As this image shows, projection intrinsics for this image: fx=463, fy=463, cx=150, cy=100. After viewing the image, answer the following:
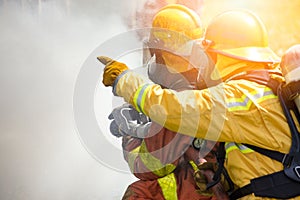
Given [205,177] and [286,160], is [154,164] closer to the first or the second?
[205,177]

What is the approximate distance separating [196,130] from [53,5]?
23.1 feet

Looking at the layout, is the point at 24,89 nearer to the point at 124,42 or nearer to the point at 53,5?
the point at 53,5

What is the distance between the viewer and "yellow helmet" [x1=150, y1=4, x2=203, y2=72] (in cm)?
348

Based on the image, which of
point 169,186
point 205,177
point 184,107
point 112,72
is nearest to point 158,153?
point 169,186

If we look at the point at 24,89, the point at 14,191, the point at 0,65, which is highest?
the point at 0,65

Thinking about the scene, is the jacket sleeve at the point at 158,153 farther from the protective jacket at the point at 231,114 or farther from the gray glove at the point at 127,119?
the protective jacket at the point at 231,114

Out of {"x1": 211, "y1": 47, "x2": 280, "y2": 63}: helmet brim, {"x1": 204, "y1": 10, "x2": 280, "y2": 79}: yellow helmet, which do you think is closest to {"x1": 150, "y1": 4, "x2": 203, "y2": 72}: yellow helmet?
{"x1": 204, "y1": 10, "x2": 280, "y2": 79}: yellow helmet

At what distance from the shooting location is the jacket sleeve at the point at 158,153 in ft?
9.96

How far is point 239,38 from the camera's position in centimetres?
256

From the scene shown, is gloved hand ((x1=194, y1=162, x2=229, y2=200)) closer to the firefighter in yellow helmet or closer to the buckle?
the firefighter in yellow helmet

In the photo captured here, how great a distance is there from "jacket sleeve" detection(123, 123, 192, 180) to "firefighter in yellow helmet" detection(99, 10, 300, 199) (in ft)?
2.11

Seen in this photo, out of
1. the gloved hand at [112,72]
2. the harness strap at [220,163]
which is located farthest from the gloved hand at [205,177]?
the gloved hand at [112,72]

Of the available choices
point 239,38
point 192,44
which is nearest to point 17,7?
point 192,44

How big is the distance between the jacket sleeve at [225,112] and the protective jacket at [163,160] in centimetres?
74
